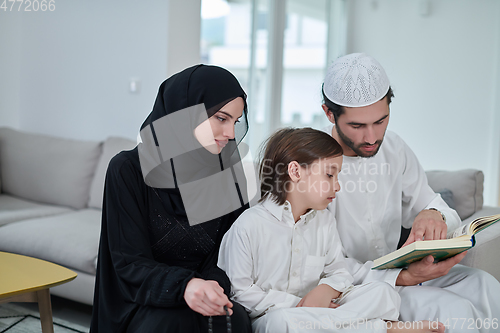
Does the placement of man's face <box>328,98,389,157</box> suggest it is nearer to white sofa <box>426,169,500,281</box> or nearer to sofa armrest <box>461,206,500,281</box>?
sofa armrest <box>461,206,500,281</box>

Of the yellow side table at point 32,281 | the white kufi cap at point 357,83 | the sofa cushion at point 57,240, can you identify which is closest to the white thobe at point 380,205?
the white kufi cap at point 357,83

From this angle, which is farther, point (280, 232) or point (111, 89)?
point (111, 89)

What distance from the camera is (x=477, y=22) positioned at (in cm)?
388

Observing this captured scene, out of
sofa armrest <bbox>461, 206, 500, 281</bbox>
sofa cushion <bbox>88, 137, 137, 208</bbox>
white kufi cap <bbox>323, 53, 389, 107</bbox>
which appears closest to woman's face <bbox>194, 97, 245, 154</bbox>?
white kufi cap <bbox>323, 53, 389, 107</bbox>

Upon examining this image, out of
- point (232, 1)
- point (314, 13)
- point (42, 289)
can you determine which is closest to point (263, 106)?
point (232, 1)

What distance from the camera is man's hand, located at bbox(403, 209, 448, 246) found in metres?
1.31

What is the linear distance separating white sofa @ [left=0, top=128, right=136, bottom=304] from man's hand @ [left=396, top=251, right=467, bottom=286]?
1454mm

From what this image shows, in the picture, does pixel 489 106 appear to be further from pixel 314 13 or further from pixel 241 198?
pixel 241 198

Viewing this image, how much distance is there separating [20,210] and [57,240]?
2.10 feet

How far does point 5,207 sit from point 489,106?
154 inches

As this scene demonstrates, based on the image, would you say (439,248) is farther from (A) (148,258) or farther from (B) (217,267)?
(A) (148,258)

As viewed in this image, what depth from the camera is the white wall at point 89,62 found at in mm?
2889

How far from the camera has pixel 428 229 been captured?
1.33m

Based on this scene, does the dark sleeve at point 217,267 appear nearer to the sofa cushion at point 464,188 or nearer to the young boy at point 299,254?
the young boy at point 299,254
